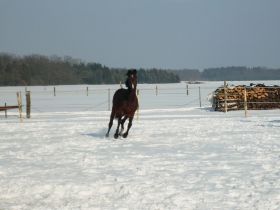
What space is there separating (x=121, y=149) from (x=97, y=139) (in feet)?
6.72

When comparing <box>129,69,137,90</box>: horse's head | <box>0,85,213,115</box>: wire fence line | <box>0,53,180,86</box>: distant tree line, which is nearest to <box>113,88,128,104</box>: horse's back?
<box>129,69,137,90</box>: horse's head

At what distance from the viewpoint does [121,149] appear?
34.2 feet

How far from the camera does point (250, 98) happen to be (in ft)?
84.3

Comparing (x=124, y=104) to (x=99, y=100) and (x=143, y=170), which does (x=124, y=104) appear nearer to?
(x=143, y=170)

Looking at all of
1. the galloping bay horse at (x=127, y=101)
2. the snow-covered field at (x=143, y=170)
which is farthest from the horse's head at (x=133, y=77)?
the snow-covered field at (x=143, y=170)

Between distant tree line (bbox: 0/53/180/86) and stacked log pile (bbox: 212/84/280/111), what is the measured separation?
274 feet

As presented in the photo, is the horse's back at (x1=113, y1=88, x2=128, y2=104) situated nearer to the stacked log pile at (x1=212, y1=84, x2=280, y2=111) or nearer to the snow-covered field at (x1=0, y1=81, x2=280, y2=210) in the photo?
the snow-covered field at (x1=0, y1=81, x2=280, y2=210)

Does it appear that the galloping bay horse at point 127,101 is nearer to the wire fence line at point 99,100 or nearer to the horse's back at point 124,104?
the horse's back at point 124,104

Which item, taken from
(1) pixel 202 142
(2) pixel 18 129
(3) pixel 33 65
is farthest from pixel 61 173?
(3) pixel 33 65

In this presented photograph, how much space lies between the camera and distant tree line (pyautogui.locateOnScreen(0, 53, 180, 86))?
107 metres

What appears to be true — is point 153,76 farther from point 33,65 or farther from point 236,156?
point 236,156

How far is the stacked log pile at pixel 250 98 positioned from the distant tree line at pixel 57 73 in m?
83.5

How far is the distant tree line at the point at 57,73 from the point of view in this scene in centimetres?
10675

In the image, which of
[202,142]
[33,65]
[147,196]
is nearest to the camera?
[147,196]
